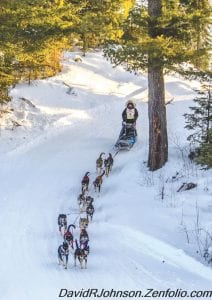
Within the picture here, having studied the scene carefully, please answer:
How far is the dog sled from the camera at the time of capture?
1827cm

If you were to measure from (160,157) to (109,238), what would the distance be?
4.33m

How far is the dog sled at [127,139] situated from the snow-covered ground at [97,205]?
28cm

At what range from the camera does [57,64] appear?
29.3m

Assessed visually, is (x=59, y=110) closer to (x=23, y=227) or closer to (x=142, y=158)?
(x=142, y=158)

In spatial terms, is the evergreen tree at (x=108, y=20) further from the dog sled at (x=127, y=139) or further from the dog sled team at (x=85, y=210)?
the dog sled at (x=127, y=139)

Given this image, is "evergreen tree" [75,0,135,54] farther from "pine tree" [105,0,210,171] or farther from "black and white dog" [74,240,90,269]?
"black and white dog" [74,240,90,269]

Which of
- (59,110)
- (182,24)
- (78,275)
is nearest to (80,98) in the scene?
(59,110)

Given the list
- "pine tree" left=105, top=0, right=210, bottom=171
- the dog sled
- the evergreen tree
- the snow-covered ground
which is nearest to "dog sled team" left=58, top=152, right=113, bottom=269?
the snow-covered ground

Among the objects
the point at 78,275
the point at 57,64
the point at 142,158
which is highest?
the point at 57,64

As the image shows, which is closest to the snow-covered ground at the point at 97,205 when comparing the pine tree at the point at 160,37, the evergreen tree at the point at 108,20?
the pine tree at the point at 160,37

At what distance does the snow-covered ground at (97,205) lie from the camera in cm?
956

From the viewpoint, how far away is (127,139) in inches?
731

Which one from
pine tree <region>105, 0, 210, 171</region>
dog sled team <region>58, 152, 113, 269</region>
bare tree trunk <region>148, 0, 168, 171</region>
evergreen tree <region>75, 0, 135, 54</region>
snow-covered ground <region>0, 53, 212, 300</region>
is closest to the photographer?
snow-covered ground <region>0, 53, 212, 300</region>

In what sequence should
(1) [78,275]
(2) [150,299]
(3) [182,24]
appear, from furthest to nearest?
(3) [182,24] < (1) [78,275] < (2) [150,299]
